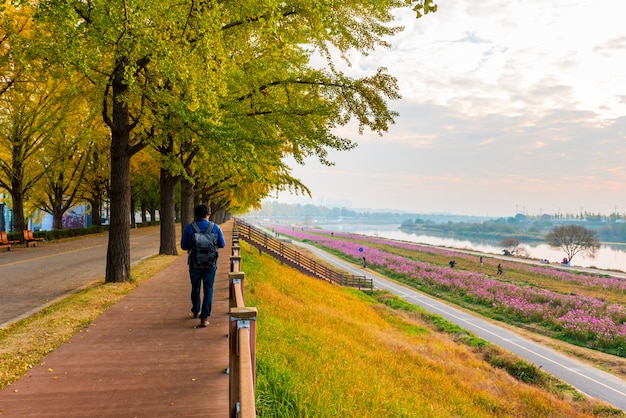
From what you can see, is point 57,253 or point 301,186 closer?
point 301,186

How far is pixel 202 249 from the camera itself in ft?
19.9

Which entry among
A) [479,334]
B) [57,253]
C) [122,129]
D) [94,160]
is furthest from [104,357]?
[94,160]

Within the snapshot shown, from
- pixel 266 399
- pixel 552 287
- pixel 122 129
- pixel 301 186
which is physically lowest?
pixel 552 287

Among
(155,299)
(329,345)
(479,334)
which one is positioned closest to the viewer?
(329,345)

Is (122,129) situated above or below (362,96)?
below

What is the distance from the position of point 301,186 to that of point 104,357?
37.8 feet

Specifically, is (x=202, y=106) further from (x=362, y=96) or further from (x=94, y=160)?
(x=94, y=160)

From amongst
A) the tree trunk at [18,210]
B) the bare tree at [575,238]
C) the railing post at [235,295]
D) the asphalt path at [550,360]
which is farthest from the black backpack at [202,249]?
the bare tree at [575,238]

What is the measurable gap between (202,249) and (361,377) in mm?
3579

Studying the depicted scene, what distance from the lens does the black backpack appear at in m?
6.02

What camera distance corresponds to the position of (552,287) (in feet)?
113

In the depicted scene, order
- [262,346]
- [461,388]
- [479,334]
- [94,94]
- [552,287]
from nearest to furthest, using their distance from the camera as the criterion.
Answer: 1. [262,346]
2. [461,388]
3. [94,94]
4. [479,334]
5. [552,287]

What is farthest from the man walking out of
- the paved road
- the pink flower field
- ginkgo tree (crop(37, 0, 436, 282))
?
the pink flower field

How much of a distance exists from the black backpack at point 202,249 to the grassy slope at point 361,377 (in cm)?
177
